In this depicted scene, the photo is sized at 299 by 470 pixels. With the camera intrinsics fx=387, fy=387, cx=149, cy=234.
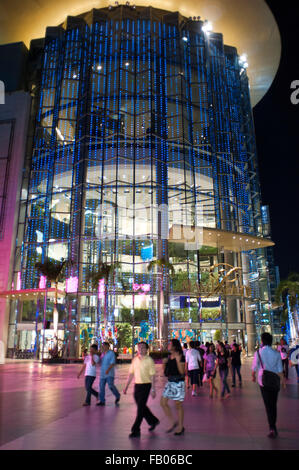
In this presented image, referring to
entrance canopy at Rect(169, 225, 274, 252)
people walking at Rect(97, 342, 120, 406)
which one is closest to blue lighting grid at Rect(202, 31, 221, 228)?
entrance canopy at Rect(169, 225, 274, 252)

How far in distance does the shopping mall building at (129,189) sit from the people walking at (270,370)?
2391 centimetres

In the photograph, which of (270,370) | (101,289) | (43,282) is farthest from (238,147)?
(270,370)

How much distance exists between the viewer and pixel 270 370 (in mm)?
6039

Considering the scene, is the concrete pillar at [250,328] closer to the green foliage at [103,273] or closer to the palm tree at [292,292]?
the palm tree at [292,292]

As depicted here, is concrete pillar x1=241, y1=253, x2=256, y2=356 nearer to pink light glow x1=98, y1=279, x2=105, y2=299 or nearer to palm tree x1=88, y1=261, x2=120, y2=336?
palm tree x1=88, y1=261, x2=120, y2=336

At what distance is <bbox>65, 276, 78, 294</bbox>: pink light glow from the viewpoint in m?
31.3

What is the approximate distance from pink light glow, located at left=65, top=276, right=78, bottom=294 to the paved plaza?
21146 mm

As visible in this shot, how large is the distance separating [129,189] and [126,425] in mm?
28729

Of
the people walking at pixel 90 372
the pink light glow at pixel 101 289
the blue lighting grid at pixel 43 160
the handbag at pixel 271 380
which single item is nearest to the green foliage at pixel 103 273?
the pink light glow at pixel 101 289

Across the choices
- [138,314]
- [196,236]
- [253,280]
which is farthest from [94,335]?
[253,280]

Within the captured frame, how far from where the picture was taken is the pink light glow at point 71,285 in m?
31.3

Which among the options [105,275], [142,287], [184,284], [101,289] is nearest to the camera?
[105,275]

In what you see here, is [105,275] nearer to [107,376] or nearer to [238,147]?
[238,147]

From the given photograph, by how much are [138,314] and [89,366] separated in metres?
23.3
